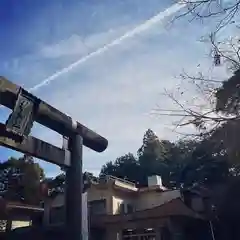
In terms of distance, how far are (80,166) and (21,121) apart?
3.31 feet

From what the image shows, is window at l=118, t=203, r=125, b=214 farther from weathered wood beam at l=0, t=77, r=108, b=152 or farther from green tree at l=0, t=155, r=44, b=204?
weathered wood beam at l=0, t=77, r=108, b=152

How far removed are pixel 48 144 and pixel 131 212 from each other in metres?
15.0

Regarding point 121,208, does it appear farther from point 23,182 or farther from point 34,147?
point 34,147

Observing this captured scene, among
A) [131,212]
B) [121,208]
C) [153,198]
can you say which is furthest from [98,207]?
[131,212]

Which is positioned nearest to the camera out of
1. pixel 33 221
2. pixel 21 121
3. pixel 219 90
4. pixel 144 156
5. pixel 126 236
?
pixel 21 121

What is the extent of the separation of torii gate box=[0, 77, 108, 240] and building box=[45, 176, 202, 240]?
34.8ft

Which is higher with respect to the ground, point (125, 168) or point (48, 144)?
point (125, 168)

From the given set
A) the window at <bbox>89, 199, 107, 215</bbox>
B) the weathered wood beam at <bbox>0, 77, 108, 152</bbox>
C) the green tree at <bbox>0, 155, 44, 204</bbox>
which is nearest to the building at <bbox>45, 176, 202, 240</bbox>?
the window at <bbox>89, 199, 107, 215</bbox>

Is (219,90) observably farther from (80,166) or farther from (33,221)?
(33,221)

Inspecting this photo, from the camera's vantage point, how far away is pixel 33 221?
75.3 ft

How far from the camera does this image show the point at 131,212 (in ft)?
59.7

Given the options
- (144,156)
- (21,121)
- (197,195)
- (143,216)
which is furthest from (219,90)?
(144,156)

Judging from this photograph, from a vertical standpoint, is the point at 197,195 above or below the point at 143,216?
above

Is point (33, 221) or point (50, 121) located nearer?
point (50, 121)
